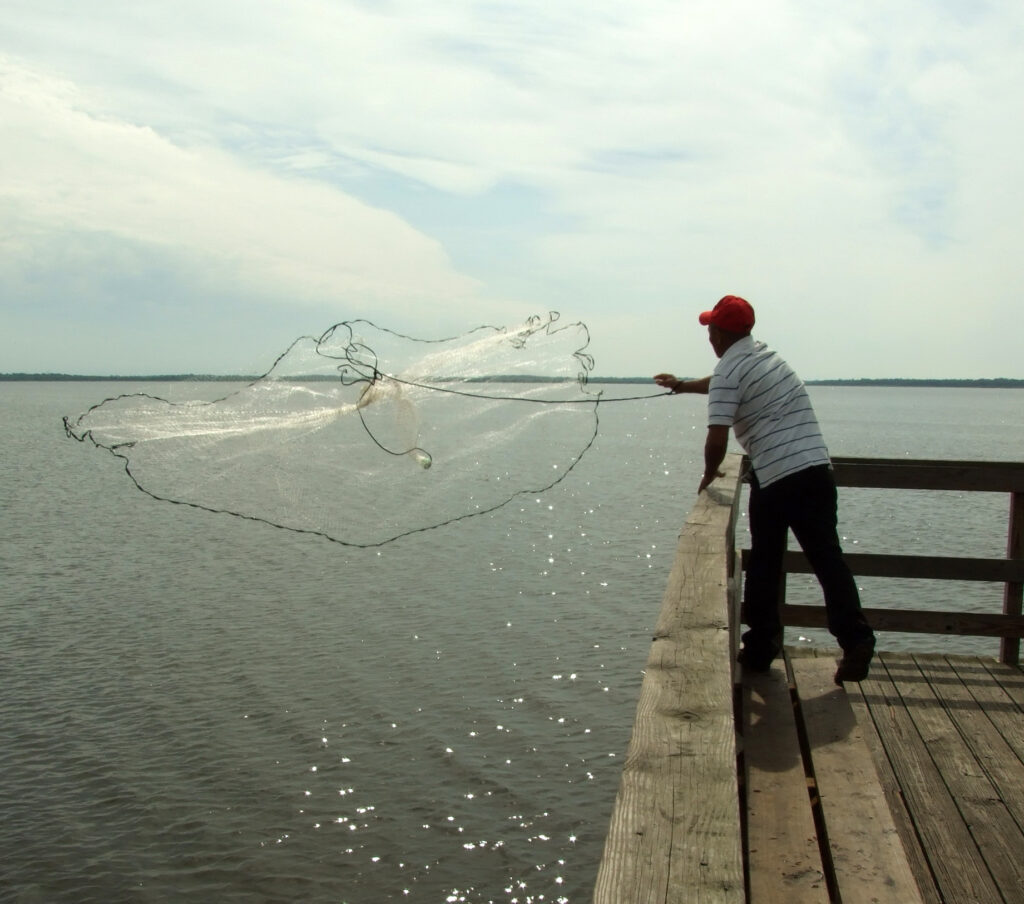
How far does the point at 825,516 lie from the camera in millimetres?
4410

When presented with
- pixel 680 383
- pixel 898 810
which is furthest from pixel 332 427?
pixel 898 810

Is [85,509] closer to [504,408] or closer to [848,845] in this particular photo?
[504,408]

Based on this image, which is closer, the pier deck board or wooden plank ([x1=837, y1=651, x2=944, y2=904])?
the pier deck board

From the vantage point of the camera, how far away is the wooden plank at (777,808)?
2865mm

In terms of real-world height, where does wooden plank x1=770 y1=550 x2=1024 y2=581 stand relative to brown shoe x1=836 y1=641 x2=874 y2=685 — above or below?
above

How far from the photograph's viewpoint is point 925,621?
567 cm

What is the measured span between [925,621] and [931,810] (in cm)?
200

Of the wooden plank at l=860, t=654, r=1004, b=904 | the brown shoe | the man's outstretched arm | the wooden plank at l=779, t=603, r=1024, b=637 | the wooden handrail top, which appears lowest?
the wooden plank at l=860, t=654, r=1004, b=904

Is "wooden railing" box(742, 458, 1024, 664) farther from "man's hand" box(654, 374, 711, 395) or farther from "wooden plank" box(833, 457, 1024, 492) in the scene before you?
"man's hand" box(654, 374, 711, 395)

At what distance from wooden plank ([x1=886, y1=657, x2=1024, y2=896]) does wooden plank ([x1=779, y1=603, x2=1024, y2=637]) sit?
29cm

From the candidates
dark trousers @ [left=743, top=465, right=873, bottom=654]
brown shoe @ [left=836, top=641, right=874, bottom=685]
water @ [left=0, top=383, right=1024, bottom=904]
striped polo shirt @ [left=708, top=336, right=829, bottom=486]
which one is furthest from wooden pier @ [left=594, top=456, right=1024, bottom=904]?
water @ [left=0, top=383, right=1024, bottom=904]

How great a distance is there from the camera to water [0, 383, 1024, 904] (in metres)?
6.61

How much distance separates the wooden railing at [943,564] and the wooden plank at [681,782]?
282 cm

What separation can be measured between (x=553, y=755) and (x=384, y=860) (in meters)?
1.89
